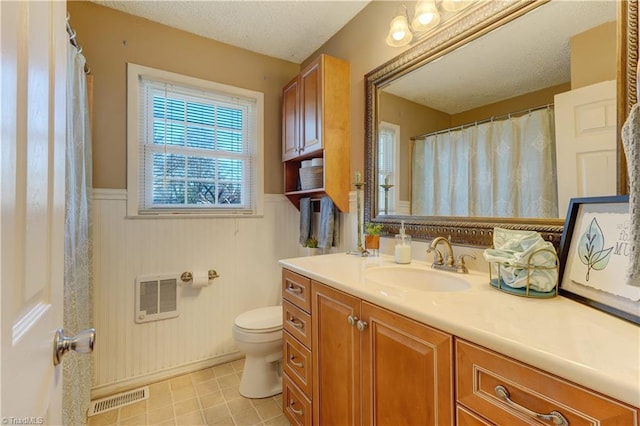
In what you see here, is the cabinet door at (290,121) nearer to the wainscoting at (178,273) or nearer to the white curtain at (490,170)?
the wainscoting at (178,273)

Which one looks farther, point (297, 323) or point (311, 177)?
point (311, 177)

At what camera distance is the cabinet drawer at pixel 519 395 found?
502mm

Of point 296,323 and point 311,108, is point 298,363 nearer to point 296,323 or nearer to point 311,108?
point 296,323

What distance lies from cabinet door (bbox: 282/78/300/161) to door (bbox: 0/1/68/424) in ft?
5.26

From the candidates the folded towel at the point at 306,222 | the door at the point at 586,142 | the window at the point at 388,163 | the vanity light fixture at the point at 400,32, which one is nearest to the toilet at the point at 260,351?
the folded towel at the point at 306,222

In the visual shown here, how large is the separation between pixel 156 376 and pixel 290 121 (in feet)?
6.93

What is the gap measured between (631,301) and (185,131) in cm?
248

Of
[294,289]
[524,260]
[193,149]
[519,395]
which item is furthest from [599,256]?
[193,149]

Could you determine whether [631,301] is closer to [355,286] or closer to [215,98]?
[355,286]

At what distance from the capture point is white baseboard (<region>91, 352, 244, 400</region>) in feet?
5.99

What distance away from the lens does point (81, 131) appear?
1.49m

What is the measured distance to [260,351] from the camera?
178 cm

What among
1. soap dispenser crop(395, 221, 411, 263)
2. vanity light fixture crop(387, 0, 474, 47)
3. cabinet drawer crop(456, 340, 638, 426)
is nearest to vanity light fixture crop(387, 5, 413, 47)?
vanity light fixture crop(387, 0, 474, 47)

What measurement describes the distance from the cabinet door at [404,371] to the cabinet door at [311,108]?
1.29 meters
